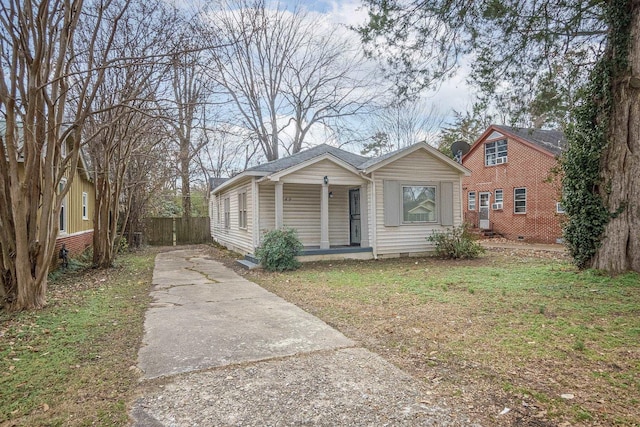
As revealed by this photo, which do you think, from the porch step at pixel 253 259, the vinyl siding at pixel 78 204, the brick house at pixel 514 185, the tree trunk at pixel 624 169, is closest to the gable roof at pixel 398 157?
the porch step at pixel 253 259

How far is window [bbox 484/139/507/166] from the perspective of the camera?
1823 cm

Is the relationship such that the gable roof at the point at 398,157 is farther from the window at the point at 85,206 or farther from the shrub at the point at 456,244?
the window at the point at 85,206

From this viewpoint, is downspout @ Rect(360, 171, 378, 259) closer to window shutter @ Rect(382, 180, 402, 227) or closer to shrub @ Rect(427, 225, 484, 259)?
window shutter @ Rect(382, 180, 402, 227)

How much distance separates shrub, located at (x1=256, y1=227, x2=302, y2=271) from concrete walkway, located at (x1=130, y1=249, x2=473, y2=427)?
4.04m

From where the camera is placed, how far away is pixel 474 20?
7.25 m

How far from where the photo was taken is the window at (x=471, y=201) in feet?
66.4

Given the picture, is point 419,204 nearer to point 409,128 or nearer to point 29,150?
point 29,150

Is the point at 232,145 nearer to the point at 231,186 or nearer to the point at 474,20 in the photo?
the point at 231,186

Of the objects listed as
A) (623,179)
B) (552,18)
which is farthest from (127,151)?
(623,179)

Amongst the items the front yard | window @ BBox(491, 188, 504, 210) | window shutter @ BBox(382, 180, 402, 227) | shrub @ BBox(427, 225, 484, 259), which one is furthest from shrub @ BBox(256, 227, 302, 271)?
window @ BBox(491, 188, 504, 210)

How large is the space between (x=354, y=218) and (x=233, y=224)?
4.59 metres

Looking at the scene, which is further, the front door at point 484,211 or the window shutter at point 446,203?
the front door at point 484,211

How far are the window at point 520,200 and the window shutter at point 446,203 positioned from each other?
7.25 meters

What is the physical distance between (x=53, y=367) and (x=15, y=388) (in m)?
0.42
